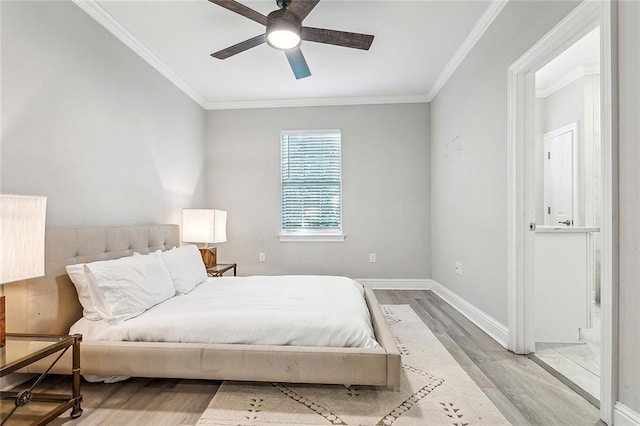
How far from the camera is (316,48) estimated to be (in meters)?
3.03

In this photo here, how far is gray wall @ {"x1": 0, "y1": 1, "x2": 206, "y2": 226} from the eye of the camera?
1.86 m

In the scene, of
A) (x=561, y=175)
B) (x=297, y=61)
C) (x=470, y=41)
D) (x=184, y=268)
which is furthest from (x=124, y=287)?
(x=561, y=175)

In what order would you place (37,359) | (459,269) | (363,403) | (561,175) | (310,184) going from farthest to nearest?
1. (310,184)
2. (561,175)
3. (459,269)
4. (363,403)
5. (37,359)

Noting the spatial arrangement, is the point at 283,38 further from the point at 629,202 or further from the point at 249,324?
the point at 629,202

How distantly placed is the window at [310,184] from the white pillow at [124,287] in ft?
7.79

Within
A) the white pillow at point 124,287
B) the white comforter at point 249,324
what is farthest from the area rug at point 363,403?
the white pillow at point 124,287

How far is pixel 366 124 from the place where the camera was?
14.4 feet

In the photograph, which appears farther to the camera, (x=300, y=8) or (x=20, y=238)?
(x=300, y=8)

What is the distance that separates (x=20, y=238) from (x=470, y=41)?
11.8 ft

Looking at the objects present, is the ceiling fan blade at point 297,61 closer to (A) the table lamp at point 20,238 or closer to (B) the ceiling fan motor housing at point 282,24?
(B) the ceiling fan motor housing at point 282,24

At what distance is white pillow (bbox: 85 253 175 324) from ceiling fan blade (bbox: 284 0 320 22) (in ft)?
6.48

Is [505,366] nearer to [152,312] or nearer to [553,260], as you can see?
[553,260]

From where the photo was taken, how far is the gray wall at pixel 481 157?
2303 mm

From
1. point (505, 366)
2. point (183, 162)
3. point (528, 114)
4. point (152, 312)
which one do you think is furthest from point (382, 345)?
point (183, 162)
